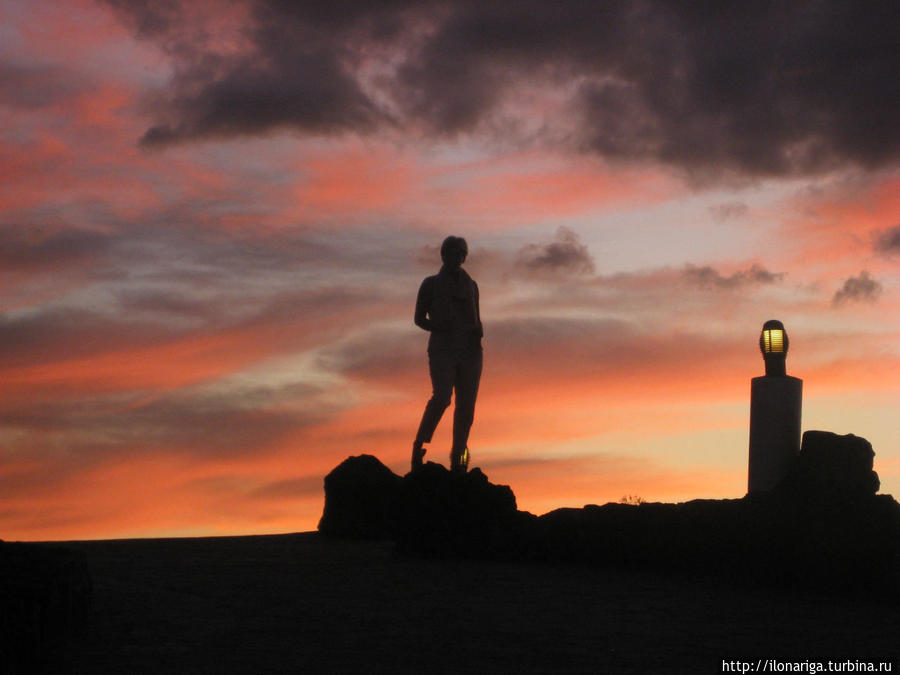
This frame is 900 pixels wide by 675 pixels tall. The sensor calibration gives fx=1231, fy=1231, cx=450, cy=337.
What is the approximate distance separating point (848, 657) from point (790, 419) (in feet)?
18.8

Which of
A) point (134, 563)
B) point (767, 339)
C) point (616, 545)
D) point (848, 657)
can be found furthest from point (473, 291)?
point (848, 657)

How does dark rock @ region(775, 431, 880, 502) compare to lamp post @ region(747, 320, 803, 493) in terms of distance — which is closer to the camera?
dark rock @ region(775, 431, 880, 502)

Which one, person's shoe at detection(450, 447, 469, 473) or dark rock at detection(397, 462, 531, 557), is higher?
person's shoe at detection(450, 447, 469, 473)

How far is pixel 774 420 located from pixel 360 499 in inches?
184

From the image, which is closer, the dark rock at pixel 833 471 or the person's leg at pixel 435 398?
the dark rock at pixel 833 471

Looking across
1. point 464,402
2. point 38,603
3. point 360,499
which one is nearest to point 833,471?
point 464,402

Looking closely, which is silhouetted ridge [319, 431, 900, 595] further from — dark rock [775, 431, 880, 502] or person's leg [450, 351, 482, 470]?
person's leg [450, 351, 482, 470]

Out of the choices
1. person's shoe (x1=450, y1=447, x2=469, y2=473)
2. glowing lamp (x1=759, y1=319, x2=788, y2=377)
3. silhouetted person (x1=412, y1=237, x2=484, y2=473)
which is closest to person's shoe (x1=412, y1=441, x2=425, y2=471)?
silhouetted person (x1=412, y1=237, x2=484, y2=473)

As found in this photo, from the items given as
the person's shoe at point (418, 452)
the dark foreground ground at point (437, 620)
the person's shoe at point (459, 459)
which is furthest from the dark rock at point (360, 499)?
the dark foreground ground at point (437, 620)

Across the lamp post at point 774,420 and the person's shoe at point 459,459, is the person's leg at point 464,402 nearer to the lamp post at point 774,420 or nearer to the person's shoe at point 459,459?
the person's shoe at point 459,459

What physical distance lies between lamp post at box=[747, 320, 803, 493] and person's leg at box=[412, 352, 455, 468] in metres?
3.55

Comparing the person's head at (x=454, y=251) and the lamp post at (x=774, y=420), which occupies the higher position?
the person's head at (x=454, y=251)

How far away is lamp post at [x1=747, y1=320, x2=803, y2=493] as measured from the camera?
511 inches

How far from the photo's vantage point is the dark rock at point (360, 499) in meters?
13.8
